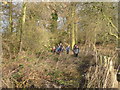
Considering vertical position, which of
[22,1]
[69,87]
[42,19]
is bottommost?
[69,87]

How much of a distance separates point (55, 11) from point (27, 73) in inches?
581

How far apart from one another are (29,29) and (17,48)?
7.11ft

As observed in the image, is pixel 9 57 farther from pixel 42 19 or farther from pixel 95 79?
pixel 42 19

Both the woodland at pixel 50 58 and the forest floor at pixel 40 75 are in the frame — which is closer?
the woodland at pixel 50 58

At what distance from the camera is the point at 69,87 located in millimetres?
7574

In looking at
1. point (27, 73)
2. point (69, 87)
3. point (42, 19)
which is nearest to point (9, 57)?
point (27, 73)

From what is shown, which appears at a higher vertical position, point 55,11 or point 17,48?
point 55,11

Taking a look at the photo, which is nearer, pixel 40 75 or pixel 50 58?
pixel 40 75

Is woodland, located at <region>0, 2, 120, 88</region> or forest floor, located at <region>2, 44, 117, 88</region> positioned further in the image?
forest floor, located at <region>2, 44, 117, 88</region>

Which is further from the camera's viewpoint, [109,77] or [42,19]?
[42,19]

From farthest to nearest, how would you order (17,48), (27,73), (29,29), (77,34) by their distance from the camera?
(77,34) → (29,29) → (17,48) → (27,73)

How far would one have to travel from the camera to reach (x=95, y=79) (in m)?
6.05

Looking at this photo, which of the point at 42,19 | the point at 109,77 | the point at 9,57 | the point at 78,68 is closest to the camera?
the point at 109,77

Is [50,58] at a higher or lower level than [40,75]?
higher
